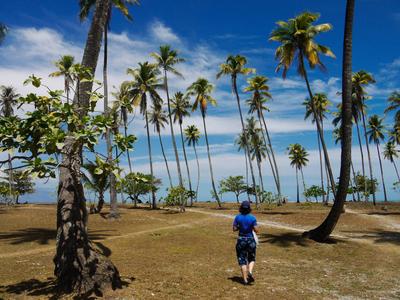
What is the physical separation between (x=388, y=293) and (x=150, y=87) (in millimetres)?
36468

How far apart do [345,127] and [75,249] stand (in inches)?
546

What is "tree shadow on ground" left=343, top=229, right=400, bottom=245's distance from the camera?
18906mm

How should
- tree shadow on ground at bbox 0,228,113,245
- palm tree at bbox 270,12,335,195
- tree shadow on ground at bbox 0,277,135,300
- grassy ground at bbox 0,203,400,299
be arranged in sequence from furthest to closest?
palm tree at bbox 270,12,335,195, tree shadow on ground at bbox 0,228,113,245, grassy ground at bbox 0,203,400,299, tree shadow on ground at bbox 0,277,135,300

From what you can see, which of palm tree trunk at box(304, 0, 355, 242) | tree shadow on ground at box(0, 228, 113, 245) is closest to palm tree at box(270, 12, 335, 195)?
palm tree trunk at box(304, 0, 355, 242)

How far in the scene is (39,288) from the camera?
9469 millimetres

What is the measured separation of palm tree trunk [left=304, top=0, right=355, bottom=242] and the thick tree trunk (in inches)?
477

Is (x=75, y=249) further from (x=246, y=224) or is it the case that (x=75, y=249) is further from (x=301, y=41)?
(x=301, y=41)

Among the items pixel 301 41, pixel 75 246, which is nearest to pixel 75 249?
pixel 75 246

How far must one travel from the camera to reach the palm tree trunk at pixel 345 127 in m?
17.6

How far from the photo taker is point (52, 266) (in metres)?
12.3

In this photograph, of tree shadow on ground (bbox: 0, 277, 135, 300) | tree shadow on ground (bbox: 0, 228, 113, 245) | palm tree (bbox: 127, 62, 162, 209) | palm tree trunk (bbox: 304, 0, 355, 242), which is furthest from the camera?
palm tree (bbox: 127, 62, 162, 209)

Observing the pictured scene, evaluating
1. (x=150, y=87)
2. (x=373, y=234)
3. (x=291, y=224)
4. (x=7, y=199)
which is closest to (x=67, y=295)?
(x=373, y=234)

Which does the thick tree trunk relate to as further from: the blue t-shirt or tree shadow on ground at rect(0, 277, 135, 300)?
the blue t-shirt

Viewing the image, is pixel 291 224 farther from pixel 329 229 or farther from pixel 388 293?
pixel 388 293
